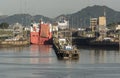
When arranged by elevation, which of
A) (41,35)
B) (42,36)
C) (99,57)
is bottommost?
(99,57)

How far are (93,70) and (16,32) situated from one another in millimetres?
90912

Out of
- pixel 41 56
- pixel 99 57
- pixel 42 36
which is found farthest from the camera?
pixel 42 36

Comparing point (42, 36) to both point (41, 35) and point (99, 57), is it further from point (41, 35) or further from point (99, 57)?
point (99, 57)

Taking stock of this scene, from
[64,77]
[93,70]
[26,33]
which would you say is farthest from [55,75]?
[26,33]

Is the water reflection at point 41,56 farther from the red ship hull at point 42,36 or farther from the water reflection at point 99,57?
the red ship hull at point 42,36

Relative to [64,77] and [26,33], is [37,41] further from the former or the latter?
[64,77]


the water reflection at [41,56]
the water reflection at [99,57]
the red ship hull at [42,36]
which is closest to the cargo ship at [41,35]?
the red ship hull at [42,36]

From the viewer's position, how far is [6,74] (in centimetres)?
3919

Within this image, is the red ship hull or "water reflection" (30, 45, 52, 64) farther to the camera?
the red ship hull

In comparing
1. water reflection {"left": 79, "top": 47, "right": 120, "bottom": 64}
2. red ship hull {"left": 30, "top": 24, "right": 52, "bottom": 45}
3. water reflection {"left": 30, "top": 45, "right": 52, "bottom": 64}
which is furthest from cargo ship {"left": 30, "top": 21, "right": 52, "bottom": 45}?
water reflection {"left": 79, "top": 47, "right": 120, "bottom": 64}

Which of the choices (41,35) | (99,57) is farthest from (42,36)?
(99,57)

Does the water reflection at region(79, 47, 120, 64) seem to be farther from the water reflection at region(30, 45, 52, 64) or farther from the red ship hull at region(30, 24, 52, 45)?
the red ship hull at region(30, 24, 52, 45)

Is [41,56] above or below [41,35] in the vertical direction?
below

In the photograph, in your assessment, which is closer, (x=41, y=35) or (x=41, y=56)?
(x=41, y=56)
